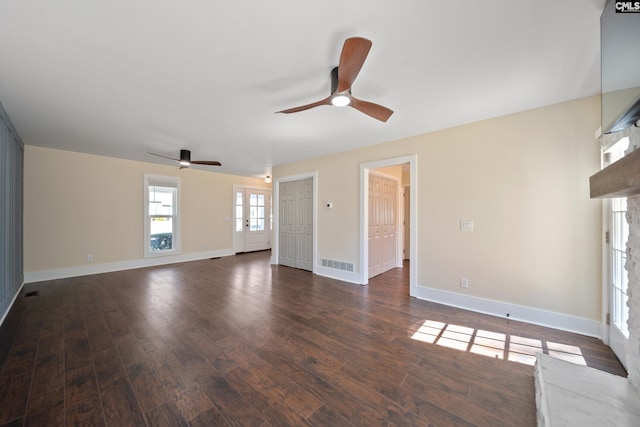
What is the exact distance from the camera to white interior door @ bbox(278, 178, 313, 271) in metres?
5.33

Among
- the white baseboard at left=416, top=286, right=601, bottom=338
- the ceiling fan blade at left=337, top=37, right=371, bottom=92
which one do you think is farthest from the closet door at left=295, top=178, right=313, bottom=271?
the ceiling fan blade at left=337, top=37, right=371, bottom=92

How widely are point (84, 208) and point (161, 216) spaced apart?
1.39 m

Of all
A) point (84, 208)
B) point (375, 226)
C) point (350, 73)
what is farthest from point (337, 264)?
point (84, 208)

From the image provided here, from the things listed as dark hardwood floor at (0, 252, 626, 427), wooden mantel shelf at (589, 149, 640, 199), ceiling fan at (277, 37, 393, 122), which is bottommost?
dark hardwood floor at (0, 252, 626, 427)

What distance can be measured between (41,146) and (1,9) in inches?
170

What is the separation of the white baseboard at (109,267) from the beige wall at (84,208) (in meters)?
0.08

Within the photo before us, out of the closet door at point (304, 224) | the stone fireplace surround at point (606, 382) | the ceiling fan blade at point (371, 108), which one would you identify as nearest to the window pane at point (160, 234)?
the closet door at point (304, 224)

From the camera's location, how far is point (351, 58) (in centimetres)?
154

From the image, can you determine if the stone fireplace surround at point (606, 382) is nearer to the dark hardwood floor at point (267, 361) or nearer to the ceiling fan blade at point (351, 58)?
the dark hardwood floor at point (267, 361)

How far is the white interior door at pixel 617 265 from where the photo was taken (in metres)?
2.08

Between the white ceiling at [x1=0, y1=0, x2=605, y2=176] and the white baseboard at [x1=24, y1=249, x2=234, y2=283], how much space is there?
2882mm

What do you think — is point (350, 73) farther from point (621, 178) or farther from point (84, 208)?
point (84, 208)

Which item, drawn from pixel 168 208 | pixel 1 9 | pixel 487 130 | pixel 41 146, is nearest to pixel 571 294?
pixel 487 130

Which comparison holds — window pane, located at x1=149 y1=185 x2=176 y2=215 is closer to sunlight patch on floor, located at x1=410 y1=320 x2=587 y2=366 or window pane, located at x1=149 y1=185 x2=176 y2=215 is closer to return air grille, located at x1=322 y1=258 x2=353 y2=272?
return air grille, located at x1=322 y1=258 x2=353 y2=272
